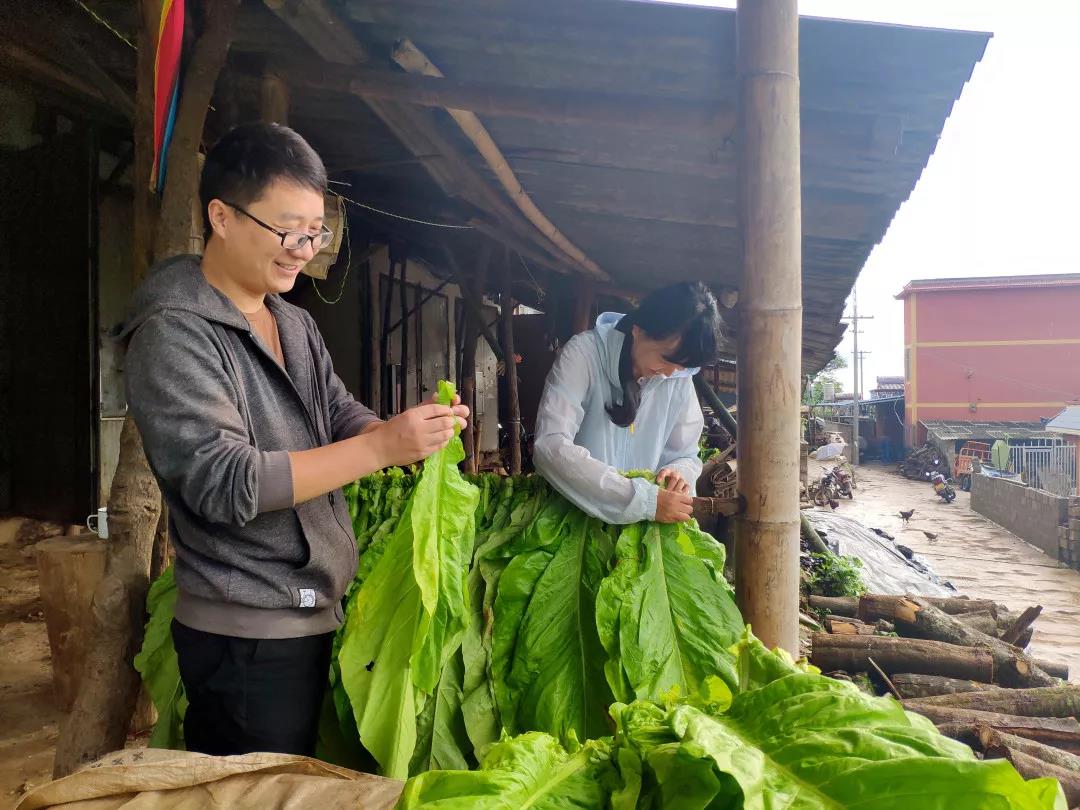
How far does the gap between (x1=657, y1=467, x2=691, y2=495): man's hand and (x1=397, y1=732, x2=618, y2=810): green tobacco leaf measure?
119 centimetres

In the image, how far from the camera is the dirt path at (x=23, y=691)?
347 cm

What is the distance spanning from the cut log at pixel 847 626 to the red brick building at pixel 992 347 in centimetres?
2931

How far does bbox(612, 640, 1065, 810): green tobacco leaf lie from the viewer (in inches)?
31.1

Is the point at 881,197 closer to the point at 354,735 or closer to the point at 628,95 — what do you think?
the point at 628,95

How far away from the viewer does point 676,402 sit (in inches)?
110

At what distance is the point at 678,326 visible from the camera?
2.52m

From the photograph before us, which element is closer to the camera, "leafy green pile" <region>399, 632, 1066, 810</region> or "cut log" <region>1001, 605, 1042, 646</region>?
"leafy green pile" <region>399, 632, 1066, 810</region>

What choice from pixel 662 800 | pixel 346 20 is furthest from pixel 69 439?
pixel 662 800

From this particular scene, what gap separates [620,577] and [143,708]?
9.94 feet

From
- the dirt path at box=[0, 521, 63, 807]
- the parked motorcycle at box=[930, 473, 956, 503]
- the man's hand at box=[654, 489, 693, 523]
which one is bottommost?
the parked motorcycle at box=[930, 473, 956, 503]

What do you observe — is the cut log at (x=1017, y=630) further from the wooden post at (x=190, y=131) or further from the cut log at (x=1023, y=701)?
the wooden post at (x=190, y=131)

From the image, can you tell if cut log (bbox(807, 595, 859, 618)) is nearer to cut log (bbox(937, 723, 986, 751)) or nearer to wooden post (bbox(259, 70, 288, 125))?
cut log (bbox(937, 723, 986, 751))

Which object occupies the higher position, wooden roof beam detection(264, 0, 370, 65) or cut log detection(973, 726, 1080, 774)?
wooden roof beam detection(264, 0, 370, 65)

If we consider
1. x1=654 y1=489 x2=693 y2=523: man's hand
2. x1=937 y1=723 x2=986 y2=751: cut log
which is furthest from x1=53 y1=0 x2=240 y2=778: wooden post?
x1=937 y1=723 x2=986 y2=751: cut log
